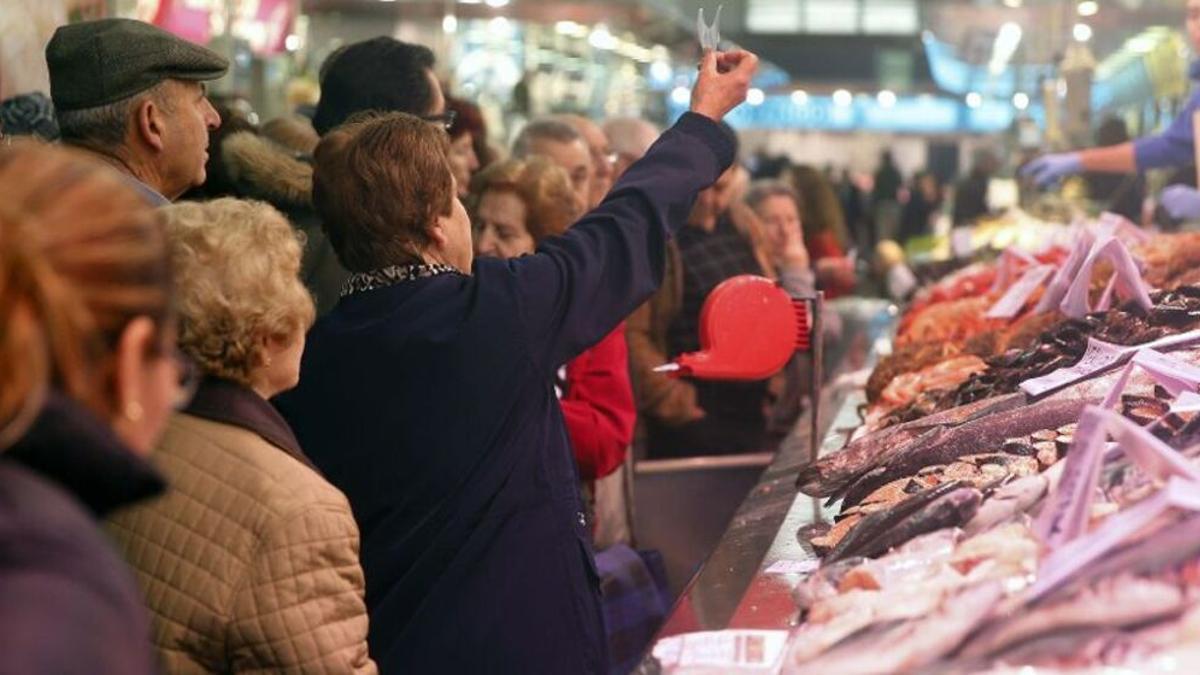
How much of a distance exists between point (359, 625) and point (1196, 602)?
1.18 m

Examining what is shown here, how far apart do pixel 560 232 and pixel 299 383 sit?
1557 millimetres

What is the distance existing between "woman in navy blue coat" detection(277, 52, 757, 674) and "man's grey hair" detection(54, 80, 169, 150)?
2.36 ft

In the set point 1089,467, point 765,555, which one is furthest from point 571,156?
point 1089,467

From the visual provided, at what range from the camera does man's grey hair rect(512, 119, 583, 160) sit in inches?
262

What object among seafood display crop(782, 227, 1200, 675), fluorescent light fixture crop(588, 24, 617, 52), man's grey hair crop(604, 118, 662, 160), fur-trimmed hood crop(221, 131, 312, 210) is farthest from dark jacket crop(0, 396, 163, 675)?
fluorescent light fixture crop(588, 24, 617, 52)

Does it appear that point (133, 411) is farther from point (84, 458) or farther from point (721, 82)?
point (721, 82)

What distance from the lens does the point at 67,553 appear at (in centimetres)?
162

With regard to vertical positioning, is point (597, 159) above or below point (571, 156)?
below

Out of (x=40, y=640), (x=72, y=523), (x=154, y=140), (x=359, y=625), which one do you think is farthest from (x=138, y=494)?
(x=154, y=140)

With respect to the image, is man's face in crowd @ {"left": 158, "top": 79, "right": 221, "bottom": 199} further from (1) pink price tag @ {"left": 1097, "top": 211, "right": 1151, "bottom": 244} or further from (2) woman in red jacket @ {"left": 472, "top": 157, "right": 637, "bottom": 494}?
(1) pink price tag @ {"left": 1097, "top": 211, "right": 1151, "bottom": 244}

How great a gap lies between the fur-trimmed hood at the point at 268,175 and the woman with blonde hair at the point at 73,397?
3.13m

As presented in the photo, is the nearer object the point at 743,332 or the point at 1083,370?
the point at 1083,370

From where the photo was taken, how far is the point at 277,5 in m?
11.0

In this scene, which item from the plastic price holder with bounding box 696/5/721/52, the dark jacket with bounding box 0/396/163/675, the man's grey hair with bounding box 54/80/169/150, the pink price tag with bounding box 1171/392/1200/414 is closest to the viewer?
the dark jacket with bounding box 0/396/163/675
